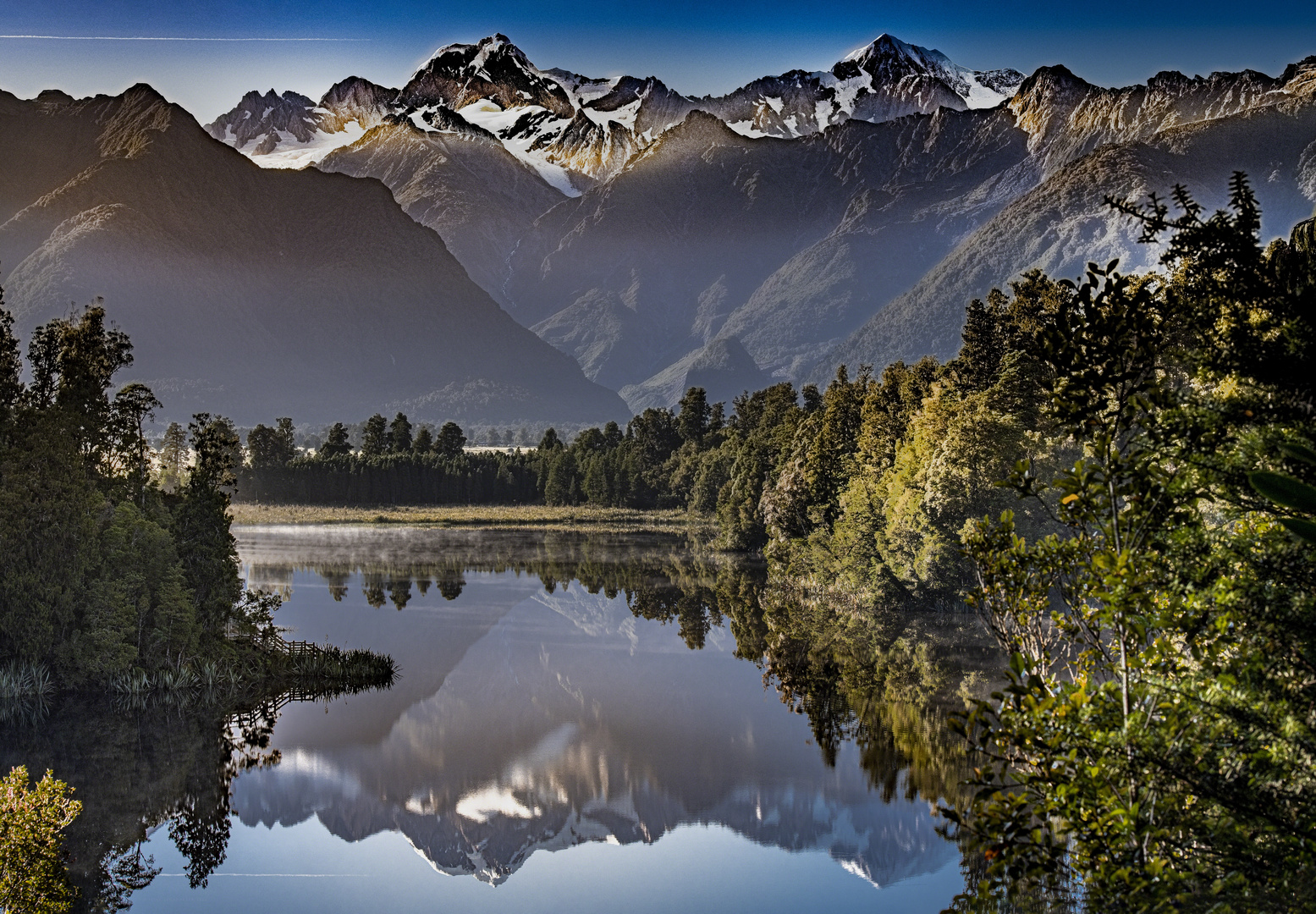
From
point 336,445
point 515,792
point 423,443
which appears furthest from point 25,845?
point 423,443

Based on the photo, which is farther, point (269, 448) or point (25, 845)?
point (269, 448)

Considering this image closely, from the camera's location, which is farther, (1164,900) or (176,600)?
(176,600)

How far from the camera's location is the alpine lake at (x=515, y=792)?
19906 mm

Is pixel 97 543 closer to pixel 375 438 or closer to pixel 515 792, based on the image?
pixel 515 792

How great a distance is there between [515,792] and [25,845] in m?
13.8

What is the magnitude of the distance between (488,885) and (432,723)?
1144 cm

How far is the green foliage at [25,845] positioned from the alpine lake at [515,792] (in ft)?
17.4

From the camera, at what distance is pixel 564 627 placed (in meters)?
47.8

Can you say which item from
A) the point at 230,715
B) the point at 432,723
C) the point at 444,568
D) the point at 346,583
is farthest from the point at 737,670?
the point at 444,568

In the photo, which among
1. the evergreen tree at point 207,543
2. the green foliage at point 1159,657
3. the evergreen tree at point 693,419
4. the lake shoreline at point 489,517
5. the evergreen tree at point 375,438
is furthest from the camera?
the evergreen tree at point 375,438

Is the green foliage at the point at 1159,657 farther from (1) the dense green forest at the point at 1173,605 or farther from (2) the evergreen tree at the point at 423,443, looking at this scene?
(2) the evergreen tree at the point at 423,443

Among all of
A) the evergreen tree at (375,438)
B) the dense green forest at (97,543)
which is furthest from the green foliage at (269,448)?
the dense green forest at (97,543)

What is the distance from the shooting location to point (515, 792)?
25328mm

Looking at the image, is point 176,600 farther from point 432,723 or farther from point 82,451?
point 432,723
